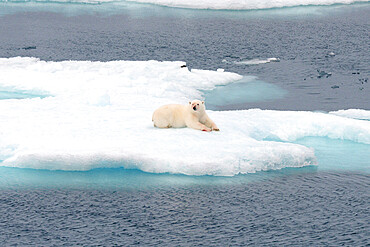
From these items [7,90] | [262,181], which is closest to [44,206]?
[262,181]

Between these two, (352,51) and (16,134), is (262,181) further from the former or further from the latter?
(352,51)

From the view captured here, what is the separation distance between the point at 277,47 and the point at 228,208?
48.7 ft

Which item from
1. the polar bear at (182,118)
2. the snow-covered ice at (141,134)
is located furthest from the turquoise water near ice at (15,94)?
the polar bear at (182,118)

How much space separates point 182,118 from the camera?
9945mm

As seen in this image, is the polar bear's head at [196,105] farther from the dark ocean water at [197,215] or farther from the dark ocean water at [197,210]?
the dark ocean water at [197,215]

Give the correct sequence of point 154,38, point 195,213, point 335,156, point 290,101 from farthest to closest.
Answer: point 154,38
point 290,101
point 335,156
point 195,213

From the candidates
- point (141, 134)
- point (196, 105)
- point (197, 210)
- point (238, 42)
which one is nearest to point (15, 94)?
point (141, 134)

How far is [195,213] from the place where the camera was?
24.5 ft

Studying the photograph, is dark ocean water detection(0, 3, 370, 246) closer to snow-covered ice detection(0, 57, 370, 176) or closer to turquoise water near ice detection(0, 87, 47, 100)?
snow-covered ice detection(0, 57, 370, 176)

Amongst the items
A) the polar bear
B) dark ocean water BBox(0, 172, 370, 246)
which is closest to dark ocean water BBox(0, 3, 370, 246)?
dark ocean water BBox(0, 172, 370, 246)

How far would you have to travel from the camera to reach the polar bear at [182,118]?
9.85 metres

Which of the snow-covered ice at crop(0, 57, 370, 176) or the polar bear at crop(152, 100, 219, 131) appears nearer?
the snow-covered ice at crop(0, 57, 370, 176)

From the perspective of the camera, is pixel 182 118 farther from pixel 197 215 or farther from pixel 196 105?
pixel 197 215

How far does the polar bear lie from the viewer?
9.85m
